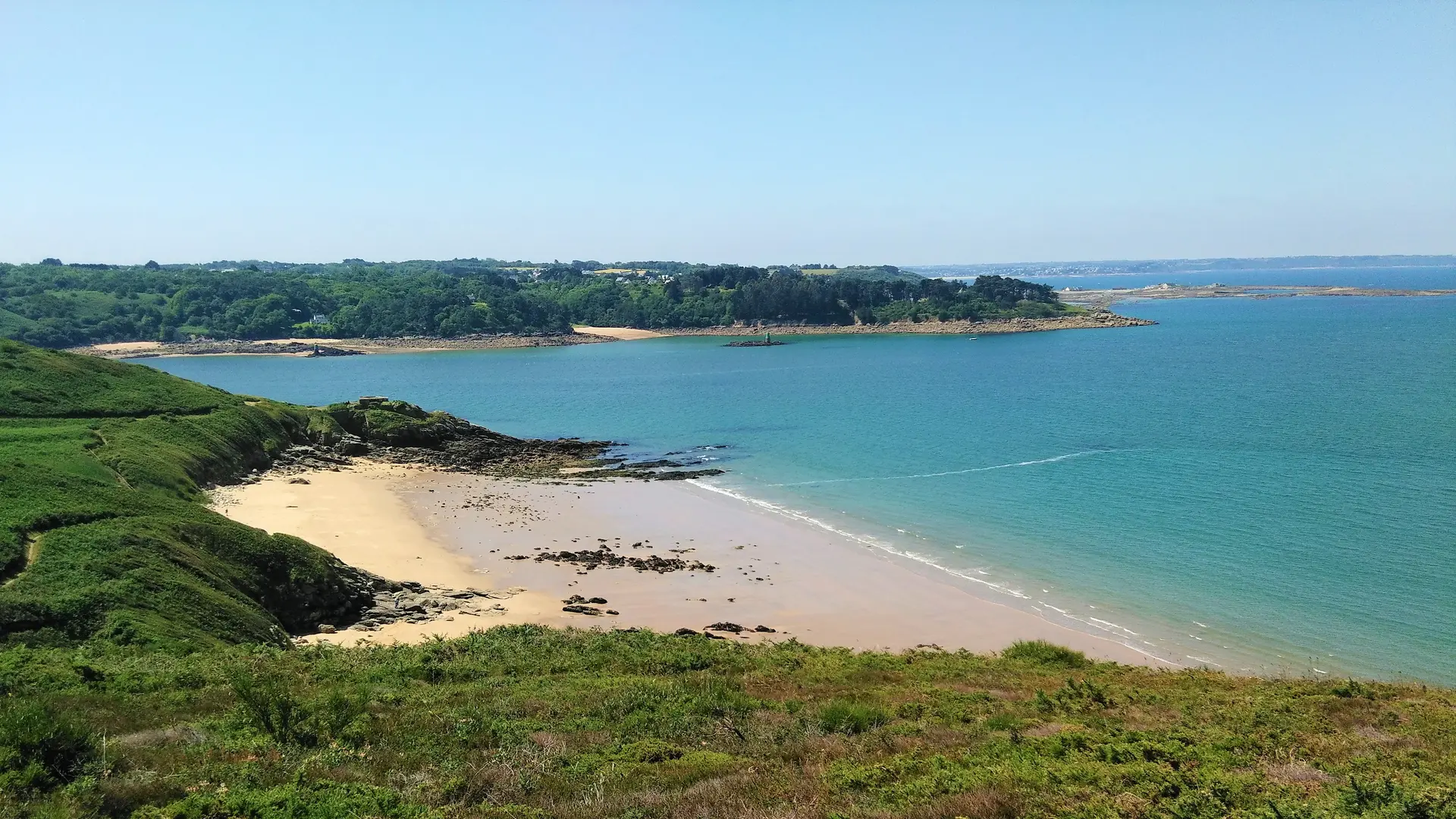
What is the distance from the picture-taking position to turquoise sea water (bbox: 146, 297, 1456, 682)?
28.0m

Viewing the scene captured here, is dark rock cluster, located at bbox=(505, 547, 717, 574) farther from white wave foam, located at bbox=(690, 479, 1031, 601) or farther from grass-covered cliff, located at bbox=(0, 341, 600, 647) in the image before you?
grass-covered cliff, located at bbox=(0, 341, 600, 647)

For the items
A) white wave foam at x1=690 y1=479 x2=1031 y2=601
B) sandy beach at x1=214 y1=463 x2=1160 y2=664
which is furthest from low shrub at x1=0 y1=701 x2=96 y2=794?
white wave foam at x1=690 y1=479 x2=1031 y2=601

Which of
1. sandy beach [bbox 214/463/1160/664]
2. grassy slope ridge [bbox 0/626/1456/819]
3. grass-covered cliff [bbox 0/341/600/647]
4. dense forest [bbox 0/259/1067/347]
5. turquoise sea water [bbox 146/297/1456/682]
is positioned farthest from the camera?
dense forest [bbox 0/259/1067/347]

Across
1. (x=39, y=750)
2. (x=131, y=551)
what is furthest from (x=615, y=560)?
(x=39, y=750)

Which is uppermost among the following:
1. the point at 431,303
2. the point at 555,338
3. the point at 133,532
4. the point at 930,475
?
the point at 431,303

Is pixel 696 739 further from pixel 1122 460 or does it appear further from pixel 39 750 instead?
pixel 1122 460

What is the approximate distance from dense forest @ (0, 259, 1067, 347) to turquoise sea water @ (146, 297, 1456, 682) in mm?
42208

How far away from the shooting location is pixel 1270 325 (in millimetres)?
147500

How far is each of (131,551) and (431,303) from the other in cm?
15671

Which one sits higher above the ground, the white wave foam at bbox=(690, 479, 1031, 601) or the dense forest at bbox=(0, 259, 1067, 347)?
the dense forest at bbox=(0, 259, 1067, 347)

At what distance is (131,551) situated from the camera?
2358 cm

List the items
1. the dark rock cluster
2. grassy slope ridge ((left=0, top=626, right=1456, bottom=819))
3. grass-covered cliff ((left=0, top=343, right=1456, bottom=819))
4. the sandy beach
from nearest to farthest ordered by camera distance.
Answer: grassy slope ridge ((left=0, top=626, right=1456, bottom=819)) → grass-covered cliff ((left=0, top=343, right=1456, bottom=819)) → the sandy beach → the dark rock cluster

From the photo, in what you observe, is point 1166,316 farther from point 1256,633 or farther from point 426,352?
point 1256,633

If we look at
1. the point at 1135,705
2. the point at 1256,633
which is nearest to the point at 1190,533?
the point at 1256,633
